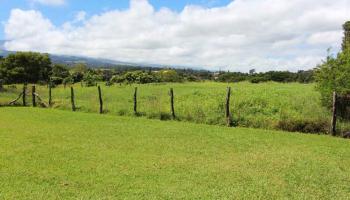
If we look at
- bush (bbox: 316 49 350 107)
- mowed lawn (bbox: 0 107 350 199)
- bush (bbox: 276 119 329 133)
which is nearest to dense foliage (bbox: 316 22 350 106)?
bush (bbox: 316 49 350 107)

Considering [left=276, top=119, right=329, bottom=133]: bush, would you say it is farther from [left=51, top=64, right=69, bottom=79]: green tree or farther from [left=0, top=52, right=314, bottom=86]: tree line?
[left=51, top=64, right=69, bottom=79]: green tree

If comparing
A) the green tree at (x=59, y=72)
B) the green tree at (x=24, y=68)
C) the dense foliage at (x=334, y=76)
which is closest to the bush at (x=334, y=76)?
the dense foliage at (x=334, y=76)

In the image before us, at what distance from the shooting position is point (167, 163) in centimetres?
1060

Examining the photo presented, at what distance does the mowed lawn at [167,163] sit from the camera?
8109 millimetres

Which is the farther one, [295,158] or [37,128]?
[37,128]

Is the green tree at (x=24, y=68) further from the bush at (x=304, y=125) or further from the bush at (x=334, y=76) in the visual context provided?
the bush at (x=304, y=125)

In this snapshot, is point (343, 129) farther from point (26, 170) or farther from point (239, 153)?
point (26, 170)

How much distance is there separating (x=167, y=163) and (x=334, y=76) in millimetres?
12743

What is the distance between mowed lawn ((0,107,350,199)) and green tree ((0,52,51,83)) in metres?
67.6

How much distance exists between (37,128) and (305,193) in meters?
12.2

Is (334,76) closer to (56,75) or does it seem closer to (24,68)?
(24,68)

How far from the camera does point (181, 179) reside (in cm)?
900

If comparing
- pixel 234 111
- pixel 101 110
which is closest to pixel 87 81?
pixel 101 110

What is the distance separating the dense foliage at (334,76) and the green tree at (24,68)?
7164 centimetres
